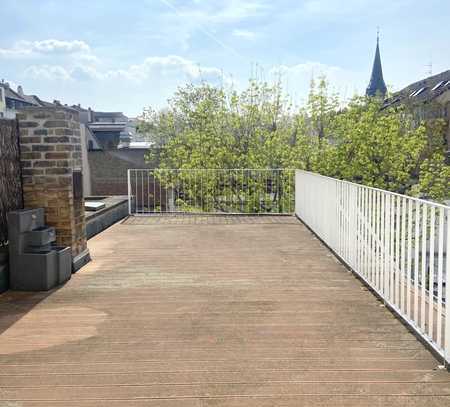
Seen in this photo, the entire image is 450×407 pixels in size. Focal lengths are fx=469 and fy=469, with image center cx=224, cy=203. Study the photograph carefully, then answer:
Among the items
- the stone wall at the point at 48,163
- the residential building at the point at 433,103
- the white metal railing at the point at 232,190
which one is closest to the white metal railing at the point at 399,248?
the stone wall at the point at 48,163

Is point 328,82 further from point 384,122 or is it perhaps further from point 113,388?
point 113,388

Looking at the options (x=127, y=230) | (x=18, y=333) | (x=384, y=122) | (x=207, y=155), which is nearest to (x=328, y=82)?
(x=384, y=122)

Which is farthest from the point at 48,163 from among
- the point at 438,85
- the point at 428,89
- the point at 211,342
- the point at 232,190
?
the point at 428,89

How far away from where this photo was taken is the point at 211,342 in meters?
3.35

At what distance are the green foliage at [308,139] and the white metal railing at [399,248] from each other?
10047 mm

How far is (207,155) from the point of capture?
16.8 metres

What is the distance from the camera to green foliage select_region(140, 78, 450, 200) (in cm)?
1647

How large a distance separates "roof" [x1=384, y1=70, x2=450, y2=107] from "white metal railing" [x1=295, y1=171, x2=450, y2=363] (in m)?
31.8

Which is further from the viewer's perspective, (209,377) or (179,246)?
(179,246)

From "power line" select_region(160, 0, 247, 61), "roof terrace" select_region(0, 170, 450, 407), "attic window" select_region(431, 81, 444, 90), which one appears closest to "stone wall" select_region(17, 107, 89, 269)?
"roof terrace" select_region(0, 170, 450, 407)

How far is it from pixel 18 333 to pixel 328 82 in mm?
16472

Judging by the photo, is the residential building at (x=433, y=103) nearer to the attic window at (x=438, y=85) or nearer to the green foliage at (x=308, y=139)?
the attic window at (x=438, y=85)

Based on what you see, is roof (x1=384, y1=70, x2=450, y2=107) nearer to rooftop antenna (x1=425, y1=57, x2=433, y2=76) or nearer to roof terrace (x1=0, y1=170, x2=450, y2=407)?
rooftop antenna (x1=425, y1=57, x2=433, y2=76)

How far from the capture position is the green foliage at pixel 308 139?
16.5 meters
